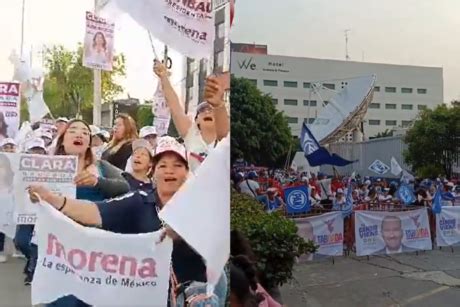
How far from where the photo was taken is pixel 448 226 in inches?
481

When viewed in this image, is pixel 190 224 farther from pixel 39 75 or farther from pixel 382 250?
pixel 382 250

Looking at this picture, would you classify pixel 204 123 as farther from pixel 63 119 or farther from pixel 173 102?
pixel 63 119

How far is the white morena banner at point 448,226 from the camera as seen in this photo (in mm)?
12055

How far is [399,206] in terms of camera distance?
Result: 42.1ft

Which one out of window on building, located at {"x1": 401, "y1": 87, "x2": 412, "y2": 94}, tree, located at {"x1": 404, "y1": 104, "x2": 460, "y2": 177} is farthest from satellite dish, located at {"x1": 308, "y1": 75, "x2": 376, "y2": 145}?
window on building, located at {"x1": 401, "y1": 87, "x2": 412, "y2": 94}

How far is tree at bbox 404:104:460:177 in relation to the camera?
1674 inches

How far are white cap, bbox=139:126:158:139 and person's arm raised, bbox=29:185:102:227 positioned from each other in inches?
18.7

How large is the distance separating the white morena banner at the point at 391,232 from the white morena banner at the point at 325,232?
0.34 m

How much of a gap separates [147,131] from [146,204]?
46 centimetres

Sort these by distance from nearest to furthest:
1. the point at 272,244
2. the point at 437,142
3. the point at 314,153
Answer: the point at 272,244 → the point at 314,153 → the point at 437,142

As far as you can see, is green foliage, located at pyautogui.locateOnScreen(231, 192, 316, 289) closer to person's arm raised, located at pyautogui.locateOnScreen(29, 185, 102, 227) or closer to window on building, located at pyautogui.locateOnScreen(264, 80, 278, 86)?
person's arm raised, located at pyautogui.locateOnScreen(29, 185, 102, 227)

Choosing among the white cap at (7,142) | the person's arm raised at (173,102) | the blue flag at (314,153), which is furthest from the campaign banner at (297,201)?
the person's arm raised at (173,102)

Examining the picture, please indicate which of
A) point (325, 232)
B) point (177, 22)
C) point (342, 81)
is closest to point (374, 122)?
point (342, 81)

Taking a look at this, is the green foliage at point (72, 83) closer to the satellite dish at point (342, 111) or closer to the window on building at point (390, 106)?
the satellite dish at point (342, 111)
